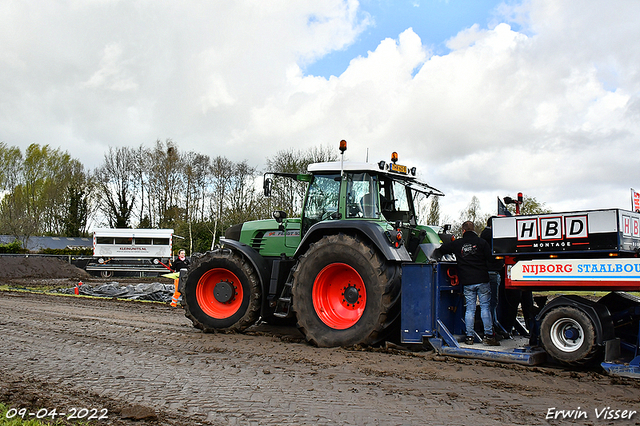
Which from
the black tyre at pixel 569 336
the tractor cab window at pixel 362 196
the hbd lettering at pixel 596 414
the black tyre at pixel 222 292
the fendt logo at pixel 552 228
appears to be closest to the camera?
the hbd lettering at pixel 596 414

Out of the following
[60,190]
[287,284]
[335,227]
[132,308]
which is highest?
[60,190]

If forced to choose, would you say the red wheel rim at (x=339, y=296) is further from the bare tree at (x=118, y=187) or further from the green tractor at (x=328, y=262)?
the bare tree at (x=118, y=187)

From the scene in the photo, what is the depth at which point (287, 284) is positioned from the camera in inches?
314

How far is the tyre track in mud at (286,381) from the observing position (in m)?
4.41

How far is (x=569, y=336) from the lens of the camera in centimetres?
587

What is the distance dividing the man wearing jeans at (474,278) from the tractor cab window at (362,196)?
4.48ft

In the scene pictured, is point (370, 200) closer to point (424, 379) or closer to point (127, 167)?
point (424, 379)

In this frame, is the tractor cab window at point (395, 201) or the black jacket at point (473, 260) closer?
the black jacket at point (473, 260)

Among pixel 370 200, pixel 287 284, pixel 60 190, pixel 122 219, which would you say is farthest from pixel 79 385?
pixel 60 190

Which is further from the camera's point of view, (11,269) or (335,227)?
(11,269)

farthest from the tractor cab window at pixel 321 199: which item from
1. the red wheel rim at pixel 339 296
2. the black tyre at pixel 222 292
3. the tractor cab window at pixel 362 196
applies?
the black tyre at pixel 222 292

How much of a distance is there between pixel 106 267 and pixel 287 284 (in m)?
25.3

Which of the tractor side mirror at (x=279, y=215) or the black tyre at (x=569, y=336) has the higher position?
the tractor side mirror at (x=279, y=215)

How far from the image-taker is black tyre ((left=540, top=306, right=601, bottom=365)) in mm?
5652
